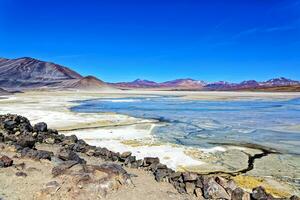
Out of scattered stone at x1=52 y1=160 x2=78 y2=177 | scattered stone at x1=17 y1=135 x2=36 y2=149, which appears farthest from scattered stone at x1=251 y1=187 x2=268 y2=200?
scattered stone at x1=17 y1=135 x2=36 y2=149

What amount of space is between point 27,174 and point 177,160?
4.88 meters

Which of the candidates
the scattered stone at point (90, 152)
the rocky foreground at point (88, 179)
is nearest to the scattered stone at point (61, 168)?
the rocky foreground at point (88, 179)

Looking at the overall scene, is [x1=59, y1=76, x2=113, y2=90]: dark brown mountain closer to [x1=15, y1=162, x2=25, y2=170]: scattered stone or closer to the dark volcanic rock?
the dark volcanic rock

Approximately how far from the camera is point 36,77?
566 feet

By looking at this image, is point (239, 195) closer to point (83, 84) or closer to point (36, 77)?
point (83, 84)

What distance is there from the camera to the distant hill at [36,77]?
155 meters

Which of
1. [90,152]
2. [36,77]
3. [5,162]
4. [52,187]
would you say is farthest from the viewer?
[36,77]

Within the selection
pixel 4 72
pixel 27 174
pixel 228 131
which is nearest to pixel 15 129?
pixel 27 174

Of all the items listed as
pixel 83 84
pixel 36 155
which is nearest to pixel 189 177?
pixel 36 155

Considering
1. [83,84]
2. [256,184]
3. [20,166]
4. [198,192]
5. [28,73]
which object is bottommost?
[256,184]

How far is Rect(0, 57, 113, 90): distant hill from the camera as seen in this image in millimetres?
155125

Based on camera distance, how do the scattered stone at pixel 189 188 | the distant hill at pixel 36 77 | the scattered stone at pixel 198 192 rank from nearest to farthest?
the scattered stone at pixel 198 192
the scattered stone at pixel 189 188
the distant hill at pixel 36 77

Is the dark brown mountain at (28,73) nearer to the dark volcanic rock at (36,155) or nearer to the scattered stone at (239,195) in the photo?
the dark volcanic rock at (36,155)

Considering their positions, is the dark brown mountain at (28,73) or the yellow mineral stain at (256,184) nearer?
the yellow mineral stain at (256,184)
